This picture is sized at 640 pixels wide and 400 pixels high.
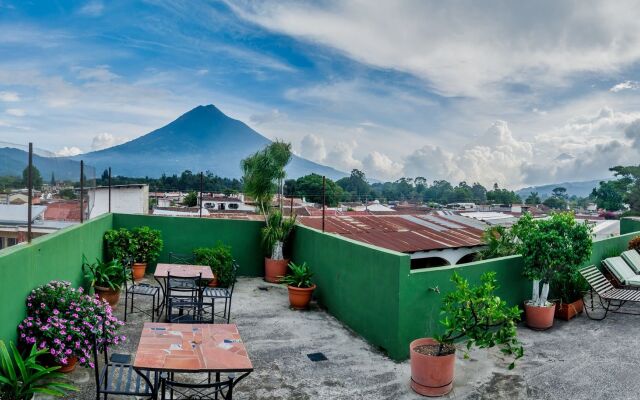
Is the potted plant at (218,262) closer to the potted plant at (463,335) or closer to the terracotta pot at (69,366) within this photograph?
the terracotta pot at (69,366)

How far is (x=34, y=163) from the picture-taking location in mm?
5168

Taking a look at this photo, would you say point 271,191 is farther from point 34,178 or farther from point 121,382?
point 121,382

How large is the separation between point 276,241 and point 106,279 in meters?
3.35

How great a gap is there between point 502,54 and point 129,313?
504 inches

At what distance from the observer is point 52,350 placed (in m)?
4.33

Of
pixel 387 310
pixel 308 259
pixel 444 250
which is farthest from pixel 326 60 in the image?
pixel 387 310

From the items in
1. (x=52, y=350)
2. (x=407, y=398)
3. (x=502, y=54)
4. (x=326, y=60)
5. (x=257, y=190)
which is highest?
(x=326, y=60)

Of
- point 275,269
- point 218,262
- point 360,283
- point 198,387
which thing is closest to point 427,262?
point 275,269

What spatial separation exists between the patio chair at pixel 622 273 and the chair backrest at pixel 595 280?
664 mm

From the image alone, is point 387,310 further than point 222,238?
No

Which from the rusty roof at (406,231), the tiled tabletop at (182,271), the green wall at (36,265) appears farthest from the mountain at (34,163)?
the rusty roof at (406,231)

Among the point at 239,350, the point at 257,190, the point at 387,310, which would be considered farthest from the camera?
the point at 257,190

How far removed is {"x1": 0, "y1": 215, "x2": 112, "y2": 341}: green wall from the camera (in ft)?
13.8

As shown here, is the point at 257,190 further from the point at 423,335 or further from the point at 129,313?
the point at 423,335
